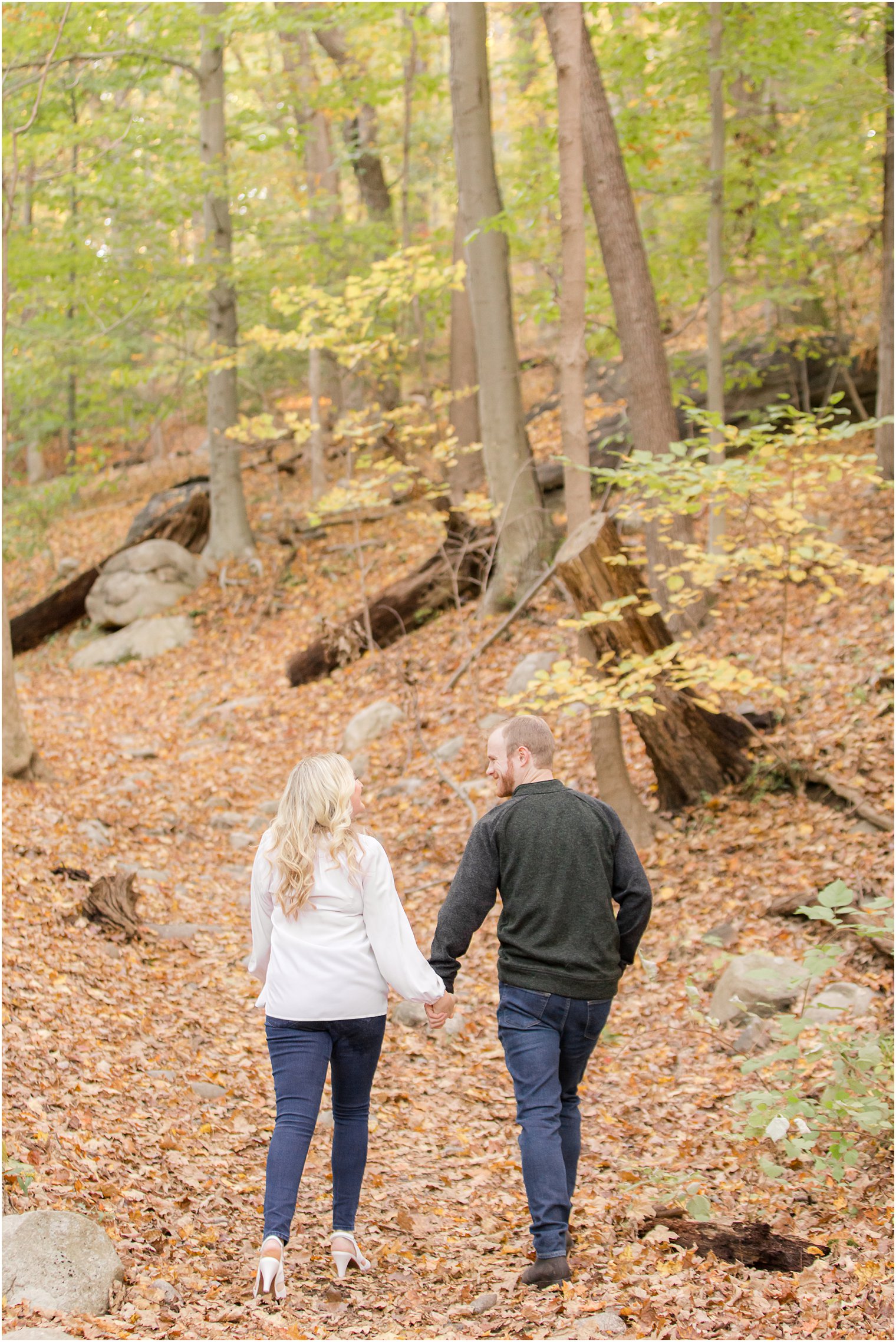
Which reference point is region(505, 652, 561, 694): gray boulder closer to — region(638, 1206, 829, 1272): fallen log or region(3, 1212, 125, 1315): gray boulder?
region(638, 1206, 829, 1272): fallen log

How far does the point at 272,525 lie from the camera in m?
17.8

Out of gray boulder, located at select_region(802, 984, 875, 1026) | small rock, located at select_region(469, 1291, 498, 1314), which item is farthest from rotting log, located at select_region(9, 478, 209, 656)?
small rock, located at select_region(469, 1291, 498, 1314)

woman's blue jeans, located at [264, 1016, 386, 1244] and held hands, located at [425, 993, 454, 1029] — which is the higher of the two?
held hands, located at [425, 993, 454, 1029]

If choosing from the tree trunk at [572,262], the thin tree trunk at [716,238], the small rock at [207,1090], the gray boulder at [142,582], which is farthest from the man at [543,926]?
the gray boulder at [142,582]

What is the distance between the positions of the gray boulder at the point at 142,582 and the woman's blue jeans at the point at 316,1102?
1319 cm

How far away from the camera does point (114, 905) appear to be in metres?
6.16

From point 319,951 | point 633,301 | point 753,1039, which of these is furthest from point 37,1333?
point 633,301

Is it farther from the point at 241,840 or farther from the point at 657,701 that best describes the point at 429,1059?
the point at 241,840

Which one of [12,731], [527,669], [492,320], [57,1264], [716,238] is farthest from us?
[492,320]

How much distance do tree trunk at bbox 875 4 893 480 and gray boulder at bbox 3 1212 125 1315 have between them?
9557 mm

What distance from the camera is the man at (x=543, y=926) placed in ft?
10.7

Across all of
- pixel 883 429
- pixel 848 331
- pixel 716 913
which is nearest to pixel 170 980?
pixel 716 913

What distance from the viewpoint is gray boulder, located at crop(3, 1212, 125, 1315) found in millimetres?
2828

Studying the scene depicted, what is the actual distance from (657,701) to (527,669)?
2889 mm
